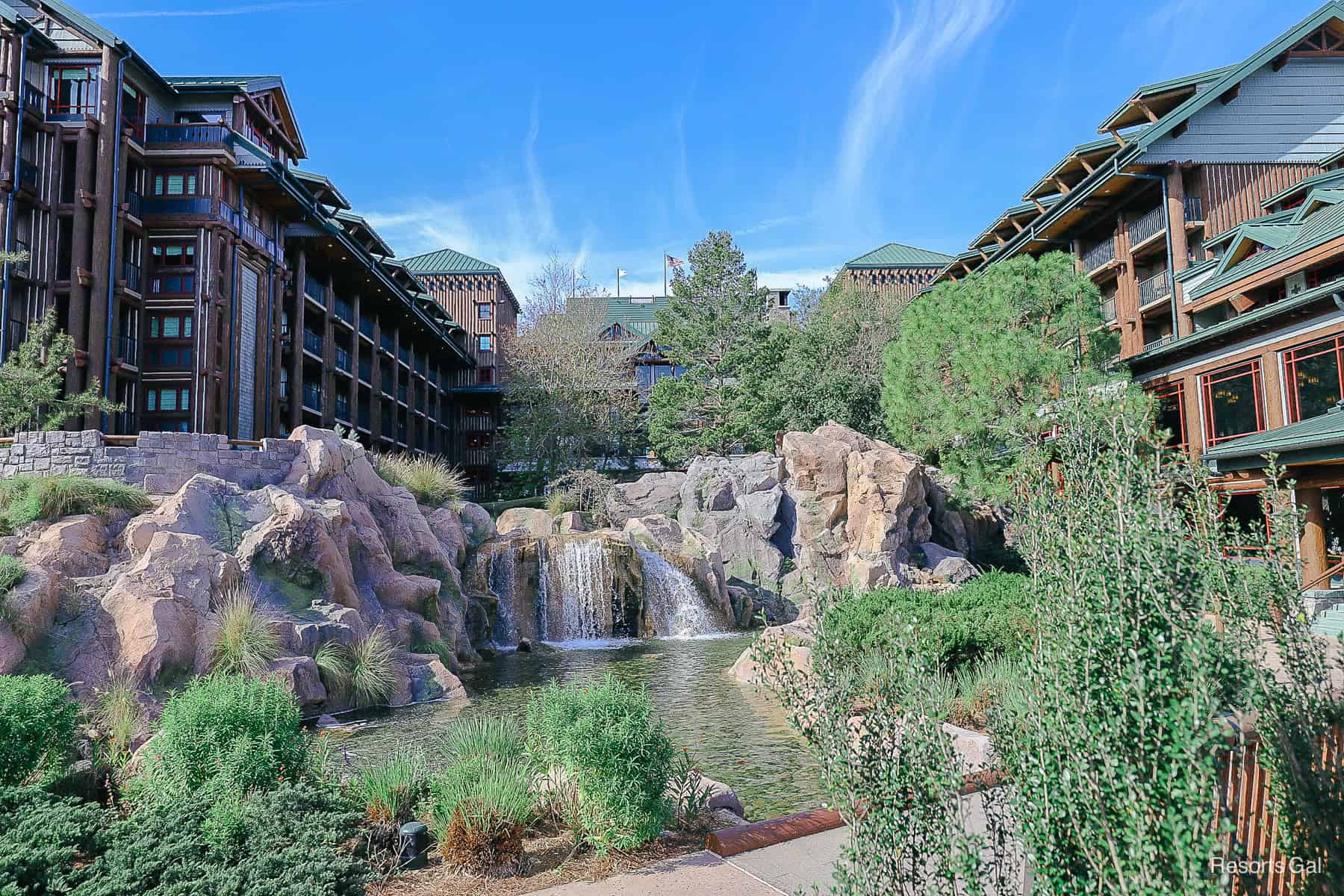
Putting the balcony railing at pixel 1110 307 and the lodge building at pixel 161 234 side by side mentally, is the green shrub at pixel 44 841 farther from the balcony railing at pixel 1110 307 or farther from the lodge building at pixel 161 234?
the balcony railing at pixel 1110 307

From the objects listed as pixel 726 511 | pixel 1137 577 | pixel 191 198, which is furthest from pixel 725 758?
pixel 191 198

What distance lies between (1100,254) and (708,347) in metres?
16.5

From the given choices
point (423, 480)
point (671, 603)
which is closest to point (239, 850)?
point (423, 480)

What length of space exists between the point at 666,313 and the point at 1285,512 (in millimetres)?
35220

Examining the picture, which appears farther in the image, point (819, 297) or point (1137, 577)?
point (819, 297)

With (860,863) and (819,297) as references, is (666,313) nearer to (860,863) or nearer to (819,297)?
(819,297)

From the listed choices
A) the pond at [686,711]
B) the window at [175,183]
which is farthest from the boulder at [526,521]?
the window at [175,183]

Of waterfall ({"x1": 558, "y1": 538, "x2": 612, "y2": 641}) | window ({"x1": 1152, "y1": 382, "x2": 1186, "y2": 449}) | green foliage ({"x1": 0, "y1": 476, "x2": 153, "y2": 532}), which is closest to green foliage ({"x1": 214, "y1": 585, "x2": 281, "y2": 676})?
green foliage ({"x1": 0, "y1": 476, "x2": 153, "y2": 532})

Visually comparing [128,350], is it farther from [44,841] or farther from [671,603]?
[44,841]

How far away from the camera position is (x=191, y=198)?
25312 millimetres

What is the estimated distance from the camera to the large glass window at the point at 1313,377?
1800 centimetres

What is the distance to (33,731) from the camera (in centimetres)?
605

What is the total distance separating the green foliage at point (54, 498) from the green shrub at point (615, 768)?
11056 mm

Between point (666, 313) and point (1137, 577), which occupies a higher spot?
point (666, 313)
